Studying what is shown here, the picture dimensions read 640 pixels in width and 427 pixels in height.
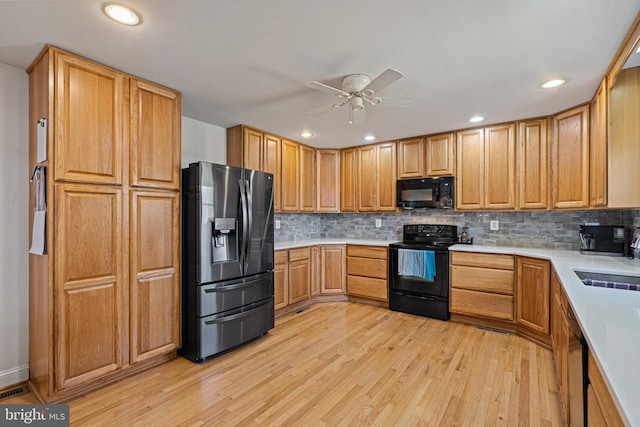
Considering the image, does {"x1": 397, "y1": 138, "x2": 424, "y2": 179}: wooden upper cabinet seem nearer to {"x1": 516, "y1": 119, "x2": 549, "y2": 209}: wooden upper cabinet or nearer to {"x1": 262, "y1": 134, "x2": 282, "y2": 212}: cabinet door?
{"x1": 516, "y1": 119, "x2": 549, "y2": 209}: wooden upper cabinet

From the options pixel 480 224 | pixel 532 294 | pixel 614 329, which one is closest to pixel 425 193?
pixel 480 224

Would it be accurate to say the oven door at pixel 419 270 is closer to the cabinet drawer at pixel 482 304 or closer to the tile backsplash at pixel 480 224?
the cabinet drawer at pixel 482 304

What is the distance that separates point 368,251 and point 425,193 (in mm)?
1084

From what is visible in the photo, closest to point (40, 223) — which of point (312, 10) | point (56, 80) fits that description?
point (56, 80)

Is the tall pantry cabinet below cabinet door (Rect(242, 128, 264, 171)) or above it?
below

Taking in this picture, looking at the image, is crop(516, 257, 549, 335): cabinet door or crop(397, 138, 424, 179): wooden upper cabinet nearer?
crop(516, 257, 549, 335): cabinet door

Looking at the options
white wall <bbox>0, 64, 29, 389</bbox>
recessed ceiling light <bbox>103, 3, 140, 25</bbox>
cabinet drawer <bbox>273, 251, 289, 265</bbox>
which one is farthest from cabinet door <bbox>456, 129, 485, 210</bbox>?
white wall <bbox>0, 64, 29, 389</bbox>

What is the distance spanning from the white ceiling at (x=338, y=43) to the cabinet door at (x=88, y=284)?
970mm

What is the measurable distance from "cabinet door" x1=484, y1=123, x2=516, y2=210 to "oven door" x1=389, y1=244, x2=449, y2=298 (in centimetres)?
83

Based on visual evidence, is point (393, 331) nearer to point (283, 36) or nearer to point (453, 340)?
point (453, 340)

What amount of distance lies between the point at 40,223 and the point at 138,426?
1.43 meters

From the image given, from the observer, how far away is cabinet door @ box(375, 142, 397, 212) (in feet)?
14.3

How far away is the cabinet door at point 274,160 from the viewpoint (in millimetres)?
3941

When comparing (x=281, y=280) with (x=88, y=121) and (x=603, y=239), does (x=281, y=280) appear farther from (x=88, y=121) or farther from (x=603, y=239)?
(x=603, y=239)
